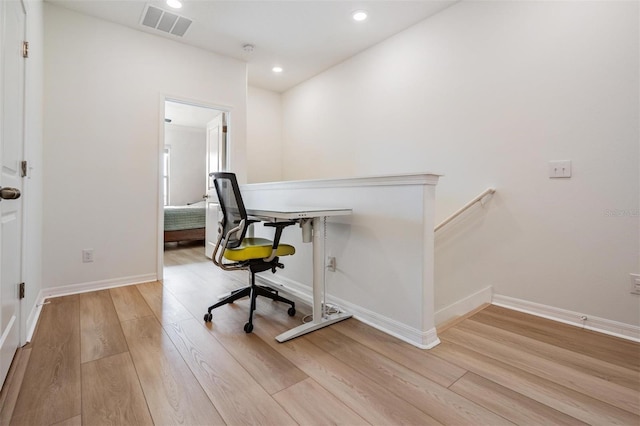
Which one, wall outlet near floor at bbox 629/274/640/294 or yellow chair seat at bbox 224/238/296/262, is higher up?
yellow chair seat at bbox 224/238/296/262

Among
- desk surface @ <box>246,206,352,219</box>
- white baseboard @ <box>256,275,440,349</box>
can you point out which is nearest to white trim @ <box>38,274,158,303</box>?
white baseboard @ <box>256,275,440,349</box>

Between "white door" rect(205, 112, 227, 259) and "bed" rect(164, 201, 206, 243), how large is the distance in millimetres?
1090

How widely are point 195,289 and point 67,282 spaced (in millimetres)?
1137

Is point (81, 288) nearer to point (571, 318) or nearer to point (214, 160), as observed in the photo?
point (214, 160)

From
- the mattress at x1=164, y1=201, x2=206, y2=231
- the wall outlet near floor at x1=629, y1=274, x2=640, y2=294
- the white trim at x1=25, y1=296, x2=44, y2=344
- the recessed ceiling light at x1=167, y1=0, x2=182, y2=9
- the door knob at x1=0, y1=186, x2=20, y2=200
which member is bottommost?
the white trim at x1=25, y1=296, x2=44, y2=344

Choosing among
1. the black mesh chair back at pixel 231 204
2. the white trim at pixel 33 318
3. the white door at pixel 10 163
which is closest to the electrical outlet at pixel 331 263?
the black mesh chair back at pixel 231 204

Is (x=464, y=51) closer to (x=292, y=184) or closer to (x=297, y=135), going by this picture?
(x=292, y=184)

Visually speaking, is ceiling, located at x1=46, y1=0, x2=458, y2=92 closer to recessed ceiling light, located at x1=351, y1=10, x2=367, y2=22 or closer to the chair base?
recessed ceiling light, located at x1=351, y1=10, x2=367, y2=22

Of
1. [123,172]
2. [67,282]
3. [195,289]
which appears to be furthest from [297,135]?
[67,282]

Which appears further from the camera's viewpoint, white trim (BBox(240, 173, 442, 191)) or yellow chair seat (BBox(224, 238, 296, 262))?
yellow chair seat (BBox(224, 238, 296, 262))

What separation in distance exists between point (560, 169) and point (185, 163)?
737cm

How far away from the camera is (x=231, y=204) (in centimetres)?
221

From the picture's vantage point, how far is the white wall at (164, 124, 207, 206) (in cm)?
725

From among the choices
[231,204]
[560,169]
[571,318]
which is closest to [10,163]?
[231,204]
